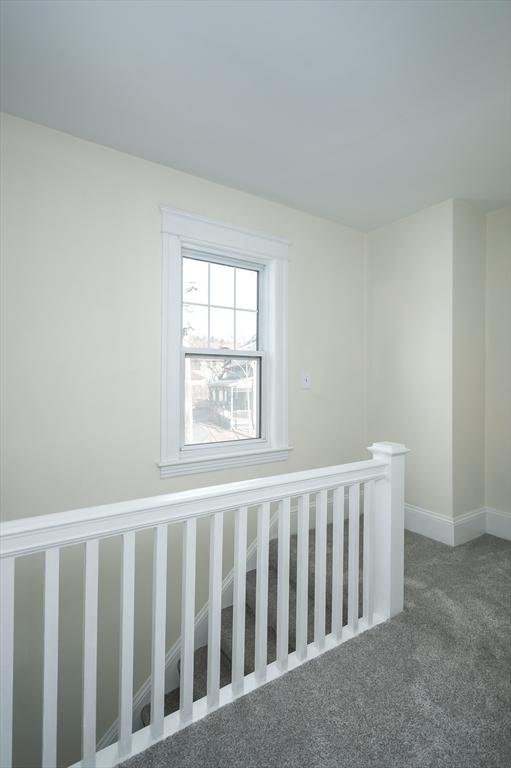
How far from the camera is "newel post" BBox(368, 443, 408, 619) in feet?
5.84

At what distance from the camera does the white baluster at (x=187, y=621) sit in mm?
1249

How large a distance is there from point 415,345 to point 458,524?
4.56 feet

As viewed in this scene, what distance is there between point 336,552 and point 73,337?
1.76 metres

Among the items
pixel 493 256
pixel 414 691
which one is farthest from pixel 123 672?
pixel 493 256

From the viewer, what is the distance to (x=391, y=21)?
55.3 inches

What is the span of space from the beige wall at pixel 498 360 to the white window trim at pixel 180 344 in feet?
5.32

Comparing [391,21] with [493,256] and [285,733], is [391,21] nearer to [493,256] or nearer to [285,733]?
[493,256]

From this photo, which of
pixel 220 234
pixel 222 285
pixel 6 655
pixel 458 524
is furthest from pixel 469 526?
pixel 6 655

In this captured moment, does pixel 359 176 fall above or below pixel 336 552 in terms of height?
above

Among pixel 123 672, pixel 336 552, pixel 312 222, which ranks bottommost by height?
pixel 123 672

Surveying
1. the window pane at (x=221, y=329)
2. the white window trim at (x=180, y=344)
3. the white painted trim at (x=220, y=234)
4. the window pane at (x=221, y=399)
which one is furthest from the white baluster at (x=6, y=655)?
the white painted trim at (x=220, y=234)

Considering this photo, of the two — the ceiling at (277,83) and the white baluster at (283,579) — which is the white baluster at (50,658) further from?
the ceiling at (277,83)

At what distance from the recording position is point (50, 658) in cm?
104

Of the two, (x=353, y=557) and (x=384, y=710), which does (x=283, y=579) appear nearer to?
(x=353, y=557)
